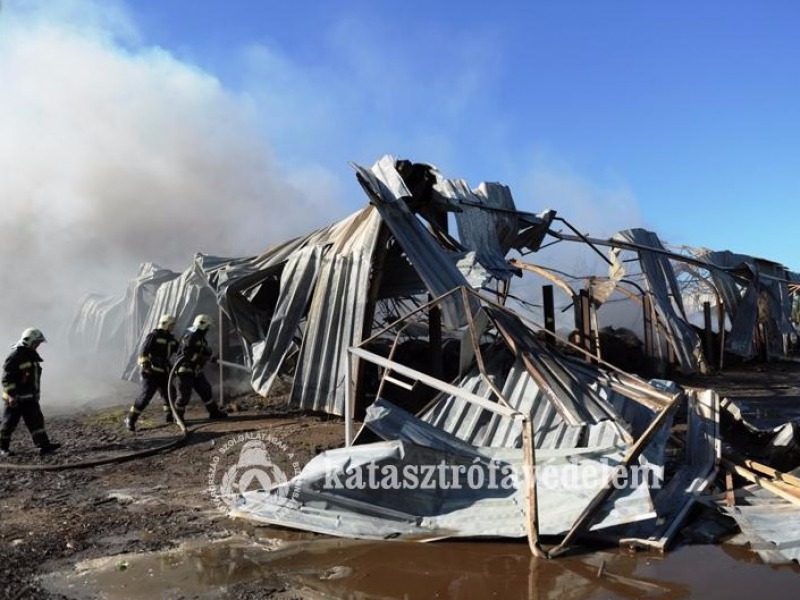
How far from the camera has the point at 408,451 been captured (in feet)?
16.0

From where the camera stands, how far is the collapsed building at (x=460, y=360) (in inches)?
182

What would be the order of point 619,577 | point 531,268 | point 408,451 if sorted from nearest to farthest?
1. point 619,577
2. point 408,451
3. point 531,268

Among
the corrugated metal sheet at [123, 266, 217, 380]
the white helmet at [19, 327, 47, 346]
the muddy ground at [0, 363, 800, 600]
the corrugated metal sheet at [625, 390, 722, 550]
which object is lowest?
the muddy ground at [0, 363, 800, 600]

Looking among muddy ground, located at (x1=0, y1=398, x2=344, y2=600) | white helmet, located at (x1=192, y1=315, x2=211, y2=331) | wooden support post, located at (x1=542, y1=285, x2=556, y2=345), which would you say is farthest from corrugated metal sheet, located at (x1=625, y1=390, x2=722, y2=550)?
white helmet, located at (x1=192, y1=315, x2=211, y2=331)

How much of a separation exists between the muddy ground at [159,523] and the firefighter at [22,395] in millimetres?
232

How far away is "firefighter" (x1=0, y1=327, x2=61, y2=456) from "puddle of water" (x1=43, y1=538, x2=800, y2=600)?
4019 millimetres

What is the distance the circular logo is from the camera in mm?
4887

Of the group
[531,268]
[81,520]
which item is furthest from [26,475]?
[531,268]

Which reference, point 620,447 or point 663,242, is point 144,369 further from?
point 663,242

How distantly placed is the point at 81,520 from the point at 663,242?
1346 centimetres

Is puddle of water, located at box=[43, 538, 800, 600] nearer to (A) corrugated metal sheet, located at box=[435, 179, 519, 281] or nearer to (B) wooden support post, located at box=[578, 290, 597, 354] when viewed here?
(A) corrugated metal sheet, located at box=[435, 179, 519, 281]

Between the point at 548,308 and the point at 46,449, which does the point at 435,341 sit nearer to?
the point at 548,308

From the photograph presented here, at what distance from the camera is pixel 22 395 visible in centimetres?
754

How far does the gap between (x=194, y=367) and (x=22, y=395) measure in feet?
7.33
